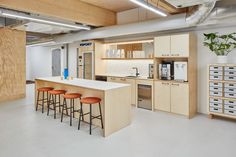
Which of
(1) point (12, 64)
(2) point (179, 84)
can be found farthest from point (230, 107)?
(1) point (12, 64)

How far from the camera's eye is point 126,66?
22.0 ft

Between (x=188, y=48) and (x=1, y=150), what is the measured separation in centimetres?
447

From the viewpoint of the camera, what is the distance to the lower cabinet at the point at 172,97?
4.67 m

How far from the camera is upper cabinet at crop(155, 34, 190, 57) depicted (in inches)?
182

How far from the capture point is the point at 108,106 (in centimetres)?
357

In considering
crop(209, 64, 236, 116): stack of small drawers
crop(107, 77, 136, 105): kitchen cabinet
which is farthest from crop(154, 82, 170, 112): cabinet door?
crop(209, 64, 236, 116): stack of small drawers

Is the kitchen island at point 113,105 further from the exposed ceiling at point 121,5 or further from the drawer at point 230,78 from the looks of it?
the drawer at point 230,78

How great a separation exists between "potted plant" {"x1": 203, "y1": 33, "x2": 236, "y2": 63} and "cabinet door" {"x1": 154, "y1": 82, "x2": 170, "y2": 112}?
4.67 feet

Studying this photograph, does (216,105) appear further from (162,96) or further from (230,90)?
(162,96)

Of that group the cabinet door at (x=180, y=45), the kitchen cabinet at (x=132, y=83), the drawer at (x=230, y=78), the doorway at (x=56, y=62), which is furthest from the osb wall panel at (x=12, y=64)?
the drawer at (x=230, y=78)

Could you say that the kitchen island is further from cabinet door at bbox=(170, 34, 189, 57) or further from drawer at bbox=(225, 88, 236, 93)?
drawer at bbox=(225, 88, 236, 93)

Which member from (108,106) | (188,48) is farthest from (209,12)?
(108,106)

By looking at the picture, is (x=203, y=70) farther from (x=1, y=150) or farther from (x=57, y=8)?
(x=1, y=150)

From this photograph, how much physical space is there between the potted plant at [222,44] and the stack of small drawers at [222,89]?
0.26 m
